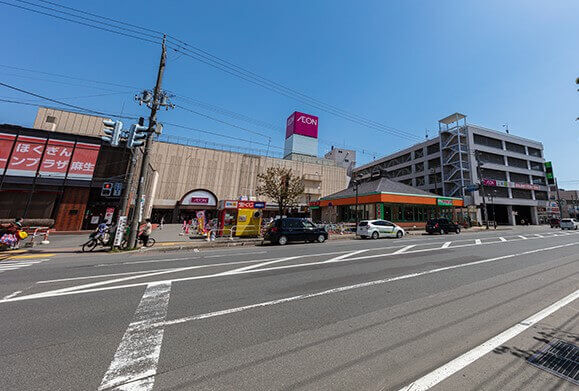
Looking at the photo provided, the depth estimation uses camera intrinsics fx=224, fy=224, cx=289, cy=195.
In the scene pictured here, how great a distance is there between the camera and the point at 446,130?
48.7 m

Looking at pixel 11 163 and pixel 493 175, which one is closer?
pixel 11 163

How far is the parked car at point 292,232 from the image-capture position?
15438 millimetres

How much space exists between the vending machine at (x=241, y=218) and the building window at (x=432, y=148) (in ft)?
164

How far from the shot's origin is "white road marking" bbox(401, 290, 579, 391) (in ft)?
7.91

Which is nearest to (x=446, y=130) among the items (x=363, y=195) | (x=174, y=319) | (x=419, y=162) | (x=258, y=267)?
(x=419, y=162)

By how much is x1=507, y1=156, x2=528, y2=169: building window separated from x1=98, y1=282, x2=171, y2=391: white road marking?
228 feet

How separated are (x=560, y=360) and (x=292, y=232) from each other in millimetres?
13419

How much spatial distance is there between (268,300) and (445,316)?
11.4ft

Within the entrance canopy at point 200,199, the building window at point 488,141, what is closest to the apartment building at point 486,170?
the building window at point 488,141

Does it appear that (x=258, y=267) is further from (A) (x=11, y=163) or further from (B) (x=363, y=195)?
(A) (x=11, y=163)

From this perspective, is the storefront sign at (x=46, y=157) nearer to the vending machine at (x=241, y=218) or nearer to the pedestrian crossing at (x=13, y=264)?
the vending machine at (x=241, y=218)

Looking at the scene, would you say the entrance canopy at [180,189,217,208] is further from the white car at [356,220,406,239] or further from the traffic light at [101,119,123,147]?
the traffic light at [101,119,123,147]

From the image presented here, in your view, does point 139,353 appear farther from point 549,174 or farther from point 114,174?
point 549,174

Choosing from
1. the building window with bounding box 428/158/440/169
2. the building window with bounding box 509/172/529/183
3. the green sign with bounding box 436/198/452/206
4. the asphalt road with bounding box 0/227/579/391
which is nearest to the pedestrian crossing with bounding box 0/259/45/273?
the asphalt road with bounding box 0/227/579/391
